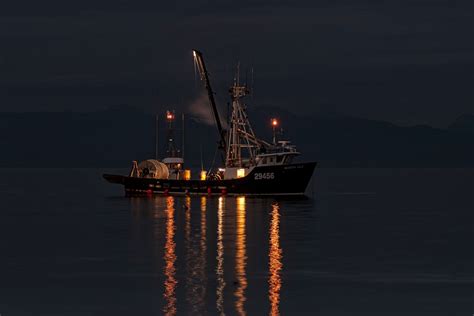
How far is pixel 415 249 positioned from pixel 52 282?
28735 millimetres

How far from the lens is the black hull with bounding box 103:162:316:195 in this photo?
454 ft

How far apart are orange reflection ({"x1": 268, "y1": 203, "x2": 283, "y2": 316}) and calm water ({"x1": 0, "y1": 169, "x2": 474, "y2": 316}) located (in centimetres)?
9

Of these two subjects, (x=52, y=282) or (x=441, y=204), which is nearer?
(x=52, y=282)

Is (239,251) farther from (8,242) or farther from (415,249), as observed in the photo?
(8,242)

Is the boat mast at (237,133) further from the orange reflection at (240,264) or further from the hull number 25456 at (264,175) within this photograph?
the orange reflection at (240,264)

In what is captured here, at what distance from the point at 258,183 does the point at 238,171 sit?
405 centimetres

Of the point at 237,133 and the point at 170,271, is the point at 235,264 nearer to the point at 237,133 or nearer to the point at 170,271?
the point at 170,271

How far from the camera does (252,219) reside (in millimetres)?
102688

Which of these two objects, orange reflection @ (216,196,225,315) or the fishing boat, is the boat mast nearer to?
the fishing boat

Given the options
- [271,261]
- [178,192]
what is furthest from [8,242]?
[178,192]

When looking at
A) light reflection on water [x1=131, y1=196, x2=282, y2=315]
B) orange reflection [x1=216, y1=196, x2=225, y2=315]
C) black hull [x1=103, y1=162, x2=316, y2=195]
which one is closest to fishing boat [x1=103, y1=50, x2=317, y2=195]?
black hull [x1=103, y1=162, x2=316, y2=195]

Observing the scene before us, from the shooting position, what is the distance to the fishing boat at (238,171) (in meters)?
138

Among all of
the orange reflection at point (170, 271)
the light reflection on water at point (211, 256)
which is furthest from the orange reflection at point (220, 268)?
the orange reflection at point (170, 271)

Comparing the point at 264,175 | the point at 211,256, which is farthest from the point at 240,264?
the point at 264,175
